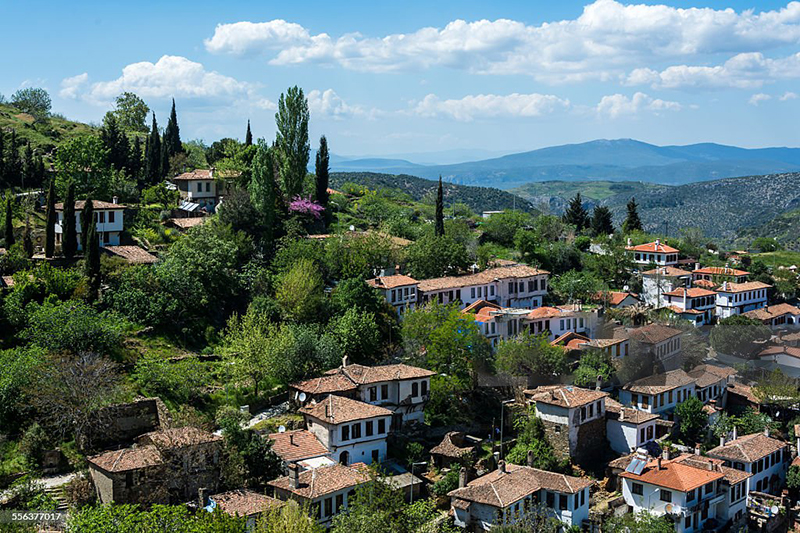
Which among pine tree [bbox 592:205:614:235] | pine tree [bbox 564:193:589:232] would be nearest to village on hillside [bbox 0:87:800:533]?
pine tree [bbox 592:205:614:235]

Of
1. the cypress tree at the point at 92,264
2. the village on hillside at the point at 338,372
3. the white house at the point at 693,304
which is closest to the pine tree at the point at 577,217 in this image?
the village on hillside at the point at 338,372

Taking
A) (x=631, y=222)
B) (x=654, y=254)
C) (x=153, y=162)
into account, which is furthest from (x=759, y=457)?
(x=153, y=162)

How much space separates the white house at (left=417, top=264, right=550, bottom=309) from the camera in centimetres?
5228

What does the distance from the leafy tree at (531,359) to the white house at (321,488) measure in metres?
13.6

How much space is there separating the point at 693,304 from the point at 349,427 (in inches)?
1380

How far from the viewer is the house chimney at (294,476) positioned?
101 feet

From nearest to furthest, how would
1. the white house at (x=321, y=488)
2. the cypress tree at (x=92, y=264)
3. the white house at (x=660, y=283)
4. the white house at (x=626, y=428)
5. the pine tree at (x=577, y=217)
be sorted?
the white house at (x=321, y=488) → the white house at (x=626, y=428) → the cypress tree at (x=92, y=264) → the white house at (x=660, y=283) → the pine tree at (x=577, y=217)

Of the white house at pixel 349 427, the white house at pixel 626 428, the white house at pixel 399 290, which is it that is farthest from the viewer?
the white house at pixel 399 290

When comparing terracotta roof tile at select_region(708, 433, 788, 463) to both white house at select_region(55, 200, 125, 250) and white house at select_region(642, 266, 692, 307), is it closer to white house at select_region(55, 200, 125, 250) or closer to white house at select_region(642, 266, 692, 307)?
white house at select_region(642, 266, 692, 307)

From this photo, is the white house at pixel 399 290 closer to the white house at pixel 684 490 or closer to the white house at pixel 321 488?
the white house at pixel 684 490

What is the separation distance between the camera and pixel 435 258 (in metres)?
56.1

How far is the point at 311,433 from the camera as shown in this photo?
3578 cm

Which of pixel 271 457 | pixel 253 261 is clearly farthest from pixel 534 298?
pixel 271 457

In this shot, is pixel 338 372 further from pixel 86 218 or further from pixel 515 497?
pixel 86 218
